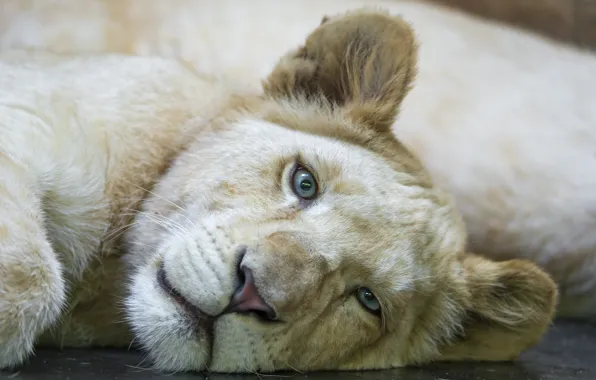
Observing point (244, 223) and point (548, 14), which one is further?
point (548, 14)

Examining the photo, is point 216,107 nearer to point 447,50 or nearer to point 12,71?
point 12,71

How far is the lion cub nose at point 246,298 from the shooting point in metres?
1.72

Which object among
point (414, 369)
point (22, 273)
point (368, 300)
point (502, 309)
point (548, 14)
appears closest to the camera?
point (22, 273)

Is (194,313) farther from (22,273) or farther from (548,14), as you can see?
(548,14)

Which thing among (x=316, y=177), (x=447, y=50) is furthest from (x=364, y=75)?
(x=447, y=50)

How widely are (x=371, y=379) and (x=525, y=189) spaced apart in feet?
4.30

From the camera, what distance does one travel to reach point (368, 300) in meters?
2.03

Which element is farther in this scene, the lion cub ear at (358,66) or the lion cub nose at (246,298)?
the lion cub ear at (358,66)

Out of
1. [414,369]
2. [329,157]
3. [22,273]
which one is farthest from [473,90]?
[22,273]

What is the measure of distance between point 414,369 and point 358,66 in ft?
2.78

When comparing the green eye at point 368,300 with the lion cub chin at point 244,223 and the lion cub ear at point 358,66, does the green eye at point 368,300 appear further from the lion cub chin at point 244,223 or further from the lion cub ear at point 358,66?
the lion cub ear at point 358,66

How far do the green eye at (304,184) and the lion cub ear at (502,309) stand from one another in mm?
508

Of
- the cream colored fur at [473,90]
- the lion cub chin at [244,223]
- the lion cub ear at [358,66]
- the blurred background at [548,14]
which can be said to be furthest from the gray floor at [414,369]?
the blurred background at [548,14]

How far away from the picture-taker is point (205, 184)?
2.11 metres
